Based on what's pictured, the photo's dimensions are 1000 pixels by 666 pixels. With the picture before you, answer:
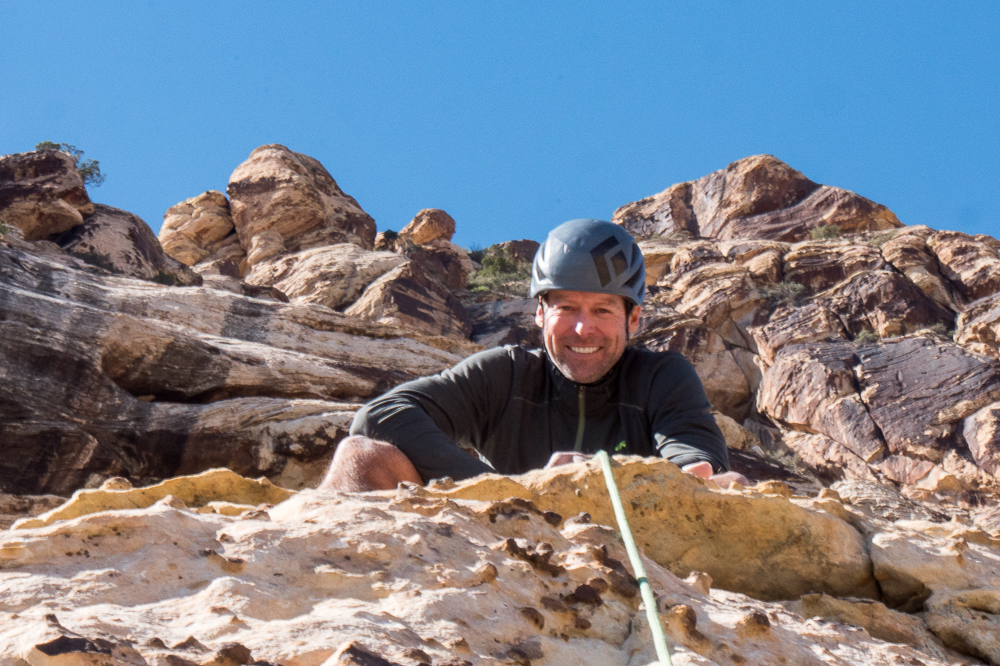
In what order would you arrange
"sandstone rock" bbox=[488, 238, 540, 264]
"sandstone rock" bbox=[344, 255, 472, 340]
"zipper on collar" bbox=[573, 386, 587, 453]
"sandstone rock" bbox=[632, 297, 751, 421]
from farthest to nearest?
"sandstone rock" bbox=[488, 238, 540, 264] < "sandstone rock" bbox=[632, 297, 751, 421] < "sandstone rock" bbox=[344, 255, 472, 340] < "zipper on collar" bbox=[573, 386, 587, 453]

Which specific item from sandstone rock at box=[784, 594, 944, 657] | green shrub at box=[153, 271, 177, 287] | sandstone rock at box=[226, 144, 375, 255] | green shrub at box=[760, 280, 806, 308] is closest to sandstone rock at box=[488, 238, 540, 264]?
sandstone rock at box=[226, 144, 375, 255]

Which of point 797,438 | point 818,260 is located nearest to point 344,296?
point 797,438

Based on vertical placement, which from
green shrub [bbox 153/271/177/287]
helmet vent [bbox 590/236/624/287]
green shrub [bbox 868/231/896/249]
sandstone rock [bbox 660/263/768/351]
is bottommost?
helmet vent [bbox 590/236/624/287]

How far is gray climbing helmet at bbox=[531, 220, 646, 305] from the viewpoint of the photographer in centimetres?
425

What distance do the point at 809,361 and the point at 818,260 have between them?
8.11 metres

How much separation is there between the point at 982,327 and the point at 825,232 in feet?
44.0

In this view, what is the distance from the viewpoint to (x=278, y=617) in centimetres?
191

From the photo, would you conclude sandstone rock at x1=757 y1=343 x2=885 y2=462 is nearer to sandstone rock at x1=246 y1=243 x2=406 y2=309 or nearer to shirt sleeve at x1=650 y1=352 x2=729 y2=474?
sandstone rock at x1=246 y1=243 x2=406 y2=309

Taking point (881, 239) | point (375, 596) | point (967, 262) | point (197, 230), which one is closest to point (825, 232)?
point (881, 239)

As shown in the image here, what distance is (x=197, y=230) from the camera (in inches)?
1483

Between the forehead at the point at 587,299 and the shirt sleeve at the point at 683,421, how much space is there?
1.32ft

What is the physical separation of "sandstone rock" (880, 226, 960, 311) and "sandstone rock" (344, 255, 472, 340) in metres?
19.1

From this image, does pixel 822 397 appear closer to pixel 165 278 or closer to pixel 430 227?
pixel 165 278

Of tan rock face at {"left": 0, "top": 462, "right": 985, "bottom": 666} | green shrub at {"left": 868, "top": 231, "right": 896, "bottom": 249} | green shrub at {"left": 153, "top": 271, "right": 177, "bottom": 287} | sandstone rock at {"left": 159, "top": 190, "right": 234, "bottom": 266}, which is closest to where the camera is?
tan rock face at {"left": 0, "top": 462, "right": 985, "bottom": 666}
